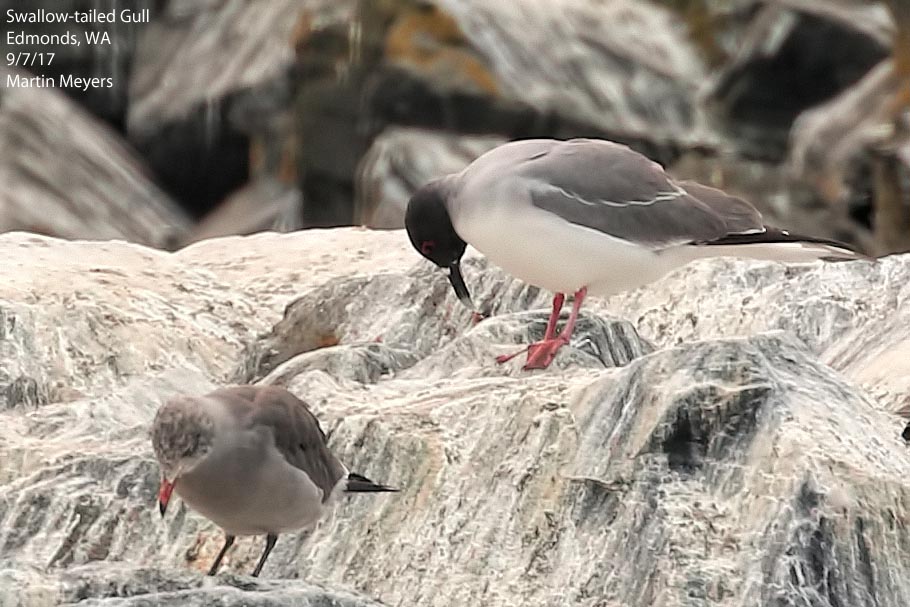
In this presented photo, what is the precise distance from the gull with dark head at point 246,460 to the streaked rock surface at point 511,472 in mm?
311

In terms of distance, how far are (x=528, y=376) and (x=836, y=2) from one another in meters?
14.3

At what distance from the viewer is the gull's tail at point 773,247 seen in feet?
27.6

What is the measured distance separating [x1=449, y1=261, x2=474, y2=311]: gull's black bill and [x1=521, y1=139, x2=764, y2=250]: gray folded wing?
3.06ft

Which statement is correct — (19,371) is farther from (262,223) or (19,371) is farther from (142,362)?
(262,223)

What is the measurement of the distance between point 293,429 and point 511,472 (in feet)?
3.84

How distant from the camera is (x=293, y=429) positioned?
634cm

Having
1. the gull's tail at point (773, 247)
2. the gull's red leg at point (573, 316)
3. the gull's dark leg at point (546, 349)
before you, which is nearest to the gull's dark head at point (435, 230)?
the gull's red leg at point (573, 316)

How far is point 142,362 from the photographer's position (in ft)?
31.6

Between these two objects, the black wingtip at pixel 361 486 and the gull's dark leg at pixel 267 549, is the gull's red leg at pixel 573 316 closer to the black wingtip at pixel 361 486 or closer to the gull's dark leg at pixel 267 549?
the black wingtip at pixel 361 486

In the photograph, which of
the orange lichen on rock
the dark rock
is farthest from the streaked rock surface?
the dark rock

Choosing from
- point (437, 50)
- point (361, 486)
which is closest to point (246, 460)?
point (361, 486)

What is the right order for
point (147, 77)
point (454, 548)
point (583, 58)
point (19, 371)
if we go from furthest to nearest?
point (147, 77)
point (583, 58)
point (19, 371)
point (454, 548)

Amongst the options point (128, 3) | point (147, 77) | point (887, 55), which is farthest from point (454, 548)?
point (128, 3)

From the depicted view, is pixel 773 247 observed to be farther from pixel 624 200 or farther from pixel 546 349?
pixel 546 349
